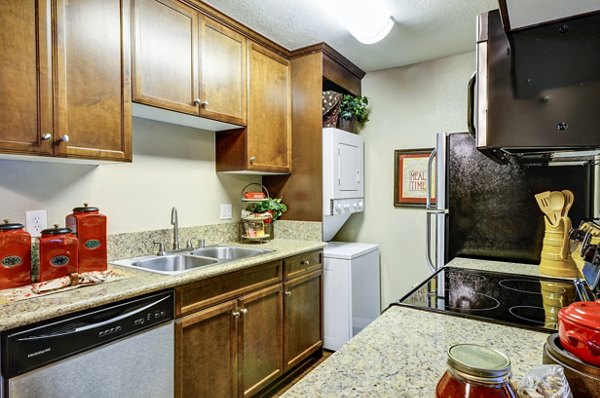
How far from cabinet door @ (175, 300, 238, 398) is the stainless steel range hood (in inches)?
57.2

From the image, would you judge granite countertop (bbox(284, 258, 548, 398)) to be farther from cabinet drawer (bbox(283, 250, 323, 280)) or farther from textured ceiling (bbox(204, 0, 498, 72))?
textured ceiling (bbox(204, 0, 498, 72))

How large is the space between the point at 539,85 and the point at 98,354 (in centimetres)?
165

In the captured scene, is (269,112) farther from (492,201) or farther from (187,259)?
(492,201)

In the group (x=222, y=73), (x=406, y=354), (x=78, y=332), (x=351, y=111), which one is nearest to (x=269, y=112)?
(x=222, y=73)

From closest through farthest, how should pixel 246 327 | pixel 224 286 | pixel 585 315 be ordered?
pixel 585 315
pixel 224 286
pixel 246 327

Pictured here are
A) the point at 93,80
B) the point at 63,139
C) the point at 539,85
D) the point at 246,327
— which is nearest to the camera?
the point at 539,85

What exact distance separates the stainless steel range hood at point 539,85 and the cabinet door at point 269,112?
5.89ft

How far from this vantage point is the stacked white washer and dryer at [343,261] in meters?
2.72

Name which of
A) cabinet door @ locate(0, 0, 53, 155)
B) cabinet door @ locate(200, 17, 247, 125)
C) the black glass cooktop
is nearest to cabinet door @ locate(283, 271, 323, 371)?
the black glass cooktop

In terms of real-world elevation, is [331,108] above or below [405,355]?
above

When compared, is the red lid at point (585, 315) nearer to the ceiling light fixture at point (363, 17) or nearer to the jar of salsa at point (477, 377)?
the jar of salsa at point (477, 377)

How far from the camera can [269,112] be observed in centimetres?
268

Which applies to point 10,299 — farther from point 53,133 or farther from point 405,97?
point 405,97

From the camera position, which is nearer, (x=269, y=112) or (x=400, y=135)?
(x=269, y=112)
